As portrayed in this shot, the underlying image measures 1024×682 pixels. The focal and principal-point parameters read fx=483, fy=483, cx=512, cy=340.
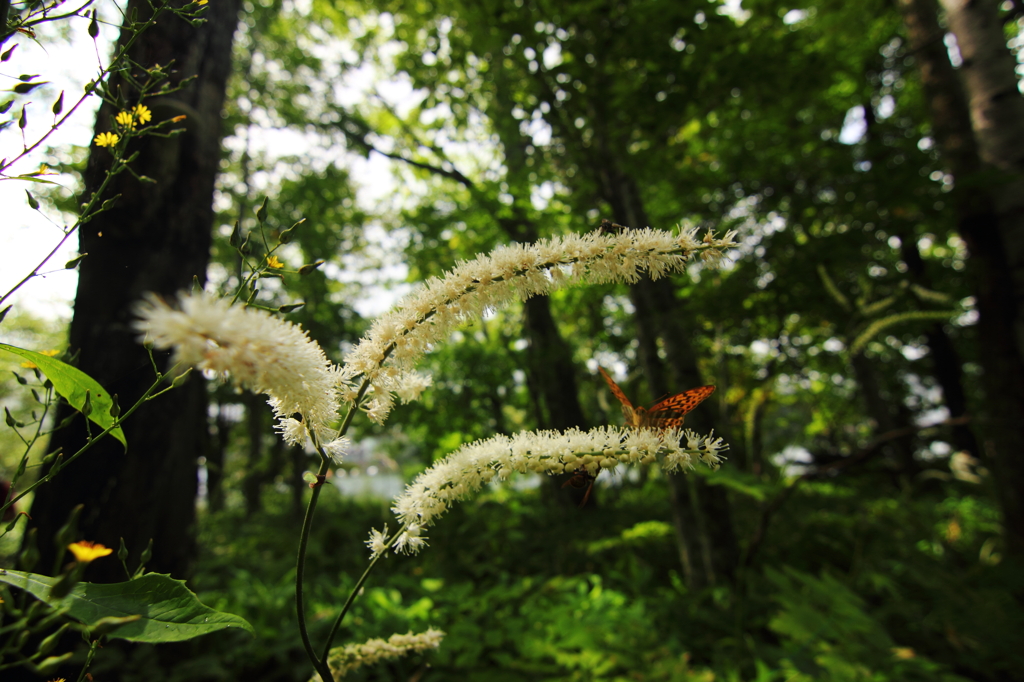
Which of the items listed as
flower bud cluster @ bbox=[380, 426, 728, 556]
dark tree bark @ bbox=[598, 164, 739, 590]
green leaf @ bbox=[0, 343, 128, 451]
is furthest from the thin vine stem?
dark tree bark @ bbox=[598, 164, 739, 590]

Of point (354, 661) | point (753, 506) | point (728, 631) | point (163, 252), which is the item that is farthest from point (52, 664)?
point (753, 506)

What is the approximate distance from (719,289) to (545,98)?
168 cm

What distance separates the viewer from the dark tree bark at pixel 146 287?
1.38 m

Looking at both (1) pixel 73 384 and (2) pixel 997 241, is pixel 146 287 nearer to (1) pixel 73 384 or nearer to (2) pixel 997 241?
(1) pixel 73 384

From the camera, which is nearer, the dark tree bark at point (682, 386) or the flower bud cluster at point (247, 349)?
the flower bud cluster at point (247, 349)

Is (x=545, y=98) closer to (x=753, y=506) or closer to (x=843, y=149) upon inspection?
(x=843, y=149)

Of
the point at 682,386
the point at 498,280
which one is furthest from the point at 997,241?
the point at 498,280

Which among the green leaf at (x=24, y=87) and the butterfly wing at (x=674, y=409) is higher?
the green leaf at (x=24, y=87)

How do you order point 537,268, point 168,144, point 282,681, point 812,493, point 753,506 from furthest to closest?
point 812,493
point 753,506
point 282,681
point 168,144
point 537,268

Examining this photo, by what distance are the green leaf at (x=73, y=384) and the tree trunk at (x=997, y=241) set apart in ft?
14.0

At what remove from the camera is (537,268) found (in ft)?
2.32

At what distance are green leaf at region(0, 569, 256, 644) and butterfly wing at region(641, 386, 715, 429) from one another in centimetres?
61

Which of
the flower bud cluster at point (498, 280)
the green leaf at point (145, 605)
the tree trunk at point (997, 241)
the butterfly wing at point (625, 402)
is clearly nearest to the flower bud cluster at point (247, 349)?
the flower bud cluster at point (498, 280)

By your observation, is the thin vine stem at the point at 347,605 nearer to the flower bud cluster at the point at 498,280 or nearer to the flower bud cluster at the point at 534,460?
the flower bud cluster at the point at 534,460
